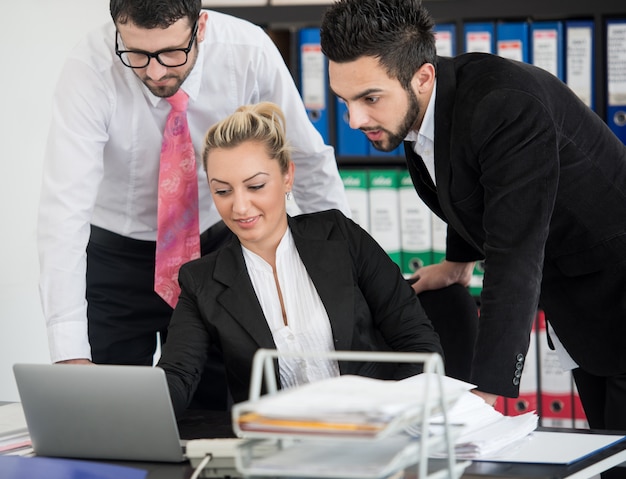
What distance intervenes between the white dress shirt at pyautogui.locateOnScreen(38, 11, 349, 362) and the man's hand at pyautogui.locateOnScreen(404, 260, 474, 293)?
0.34 metres

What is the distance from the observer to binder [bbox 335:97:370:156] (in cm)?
305

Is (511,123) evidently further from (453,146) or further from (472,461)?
(472,461)

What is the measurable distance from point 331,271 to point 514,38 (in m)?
1.34

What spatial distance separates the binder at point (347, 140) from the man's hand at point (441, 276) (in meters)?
1.03

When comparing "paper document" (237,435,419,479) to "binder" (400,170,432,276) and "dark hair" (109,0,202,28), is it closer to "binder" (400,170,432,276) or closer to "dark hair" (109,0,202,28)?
"dark hair" (109,0,202,28)

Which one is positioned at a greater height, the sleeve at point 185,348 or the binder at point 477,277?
the sleeve at point 185,348

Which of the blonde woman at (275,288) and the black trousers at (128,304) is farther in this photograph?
the black trousers at (128,304)

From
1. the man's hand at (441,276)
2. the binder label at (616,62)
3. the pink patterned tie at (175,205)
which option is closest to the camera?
the man's hand at (441,276)

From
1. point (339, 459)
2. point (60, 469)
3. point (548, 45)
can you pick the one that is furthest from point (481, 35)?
point (339, 459)

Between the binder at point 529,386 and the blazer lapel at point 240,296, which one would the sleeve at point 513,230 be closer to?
the blazer lapel at point 240,296

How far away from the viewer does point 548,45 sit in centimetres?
284

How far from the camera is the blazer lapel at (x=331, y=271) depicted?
5.93 ft

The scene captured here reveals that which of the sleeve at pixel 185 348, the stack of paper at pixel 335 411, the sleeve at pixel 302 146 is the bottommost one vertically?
the sleeve at pixel 185 348

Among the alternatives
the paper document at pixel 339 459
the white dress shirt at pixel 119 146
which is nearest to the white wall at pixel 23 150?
the white dress shirt at pixel 119 146
